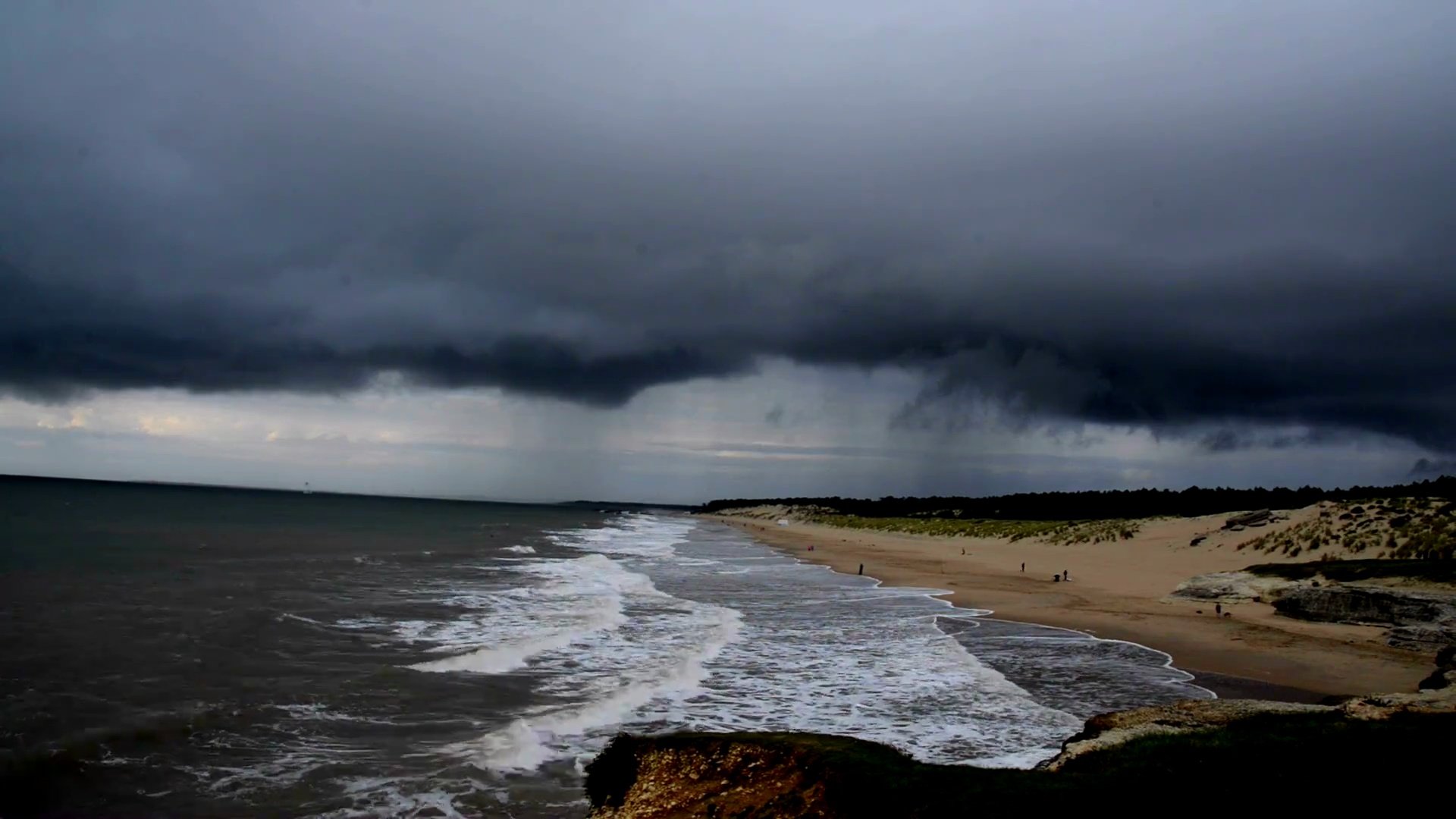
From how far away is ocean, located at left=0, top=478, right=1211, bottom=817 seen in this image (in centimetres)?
1020

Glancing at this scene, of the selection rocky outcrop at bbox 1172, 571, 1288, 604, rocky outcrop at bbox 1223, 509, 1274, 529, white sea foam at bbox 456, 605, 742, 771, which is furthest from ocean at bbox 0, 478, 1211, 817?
rocky outcrop at bbox 1223, 509, 1274, 529

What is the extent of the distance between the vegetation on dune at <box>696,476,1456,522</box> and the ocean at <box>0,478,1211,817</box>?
3555 cm

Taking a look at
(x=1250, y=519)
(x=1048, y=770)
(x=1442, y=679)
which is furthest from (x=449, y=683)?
(x=1250, y=519)

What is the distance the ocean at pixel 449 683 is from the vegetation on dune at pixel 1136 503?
117ft

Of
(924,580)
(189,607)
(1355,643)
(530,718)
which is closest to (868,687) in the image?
(530,718)

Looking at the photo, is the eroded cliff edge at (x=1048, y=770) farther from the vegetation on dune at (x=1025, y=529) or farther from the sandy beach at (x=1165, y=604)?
the vegetation on dune at (x=1025, y=529)

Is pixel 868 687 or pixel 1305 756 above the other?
pixel 1305 756

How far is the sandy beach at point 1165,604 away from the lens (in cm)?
1667

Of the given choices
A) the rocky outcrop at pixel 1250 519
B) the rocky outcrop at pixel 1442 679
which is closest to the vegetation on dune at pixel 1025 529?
the rocky outcrop at pixel 1250 519

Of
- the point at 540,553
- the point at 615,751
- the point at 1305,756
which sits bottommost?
the point at 540,553

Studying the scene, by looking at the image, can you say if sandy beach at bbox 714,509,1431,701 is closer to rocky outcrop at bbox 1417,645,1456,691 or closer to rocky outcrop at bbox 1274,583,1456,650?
rocky outcrop at bbox 1274,583,1456,650

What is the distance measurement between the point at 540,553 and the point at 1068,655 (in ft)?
135

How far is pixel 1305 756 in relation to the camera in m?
7.36

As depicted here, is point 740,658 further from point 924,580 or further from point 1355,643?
point 924,580
